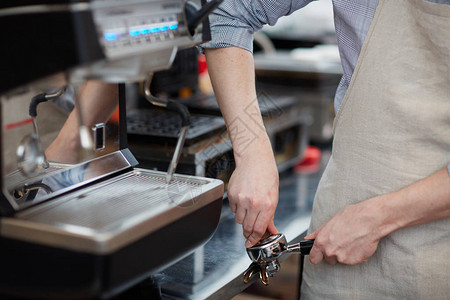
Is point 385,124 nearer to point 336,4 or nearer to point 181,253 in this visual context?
point 336,4

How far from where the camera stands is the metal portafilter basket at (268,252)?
1110 mm

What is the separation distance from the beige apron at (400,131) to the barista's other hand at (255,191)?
0.17 m

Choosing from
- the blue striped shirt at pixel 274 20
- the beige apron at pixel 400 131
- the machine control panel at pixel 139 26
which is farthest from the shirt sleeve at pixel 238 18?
the machine control panel at pixel 139 26

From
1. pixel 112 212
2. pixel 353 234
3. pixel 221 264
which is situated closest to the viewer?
pixel 112 212

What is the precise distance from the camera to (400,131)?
1.07 m

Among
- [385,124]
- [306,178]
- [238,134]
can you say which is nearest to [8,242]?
[238,134]

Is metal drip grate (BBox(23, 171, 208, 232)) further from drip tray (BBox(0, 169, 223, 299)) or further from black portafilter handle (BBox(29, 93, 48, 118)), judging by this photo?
black portafilter handle (BBox(29, 93, 48, 118))

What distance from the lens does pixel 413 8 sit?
3.45 feet

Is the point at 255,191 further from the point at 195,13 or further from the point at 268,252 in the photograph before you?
the point at 195,13

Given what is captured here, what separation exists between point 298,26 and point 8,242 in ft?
14.1

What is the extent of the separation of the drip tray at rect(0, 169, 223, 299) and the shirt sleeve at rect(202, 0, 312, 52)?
1.20 feet

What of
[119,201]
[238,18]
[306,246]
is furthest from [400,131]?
[119,201]

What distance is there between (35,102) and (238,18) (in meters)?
0.47

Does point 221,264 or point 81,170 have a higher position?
point 81,170
